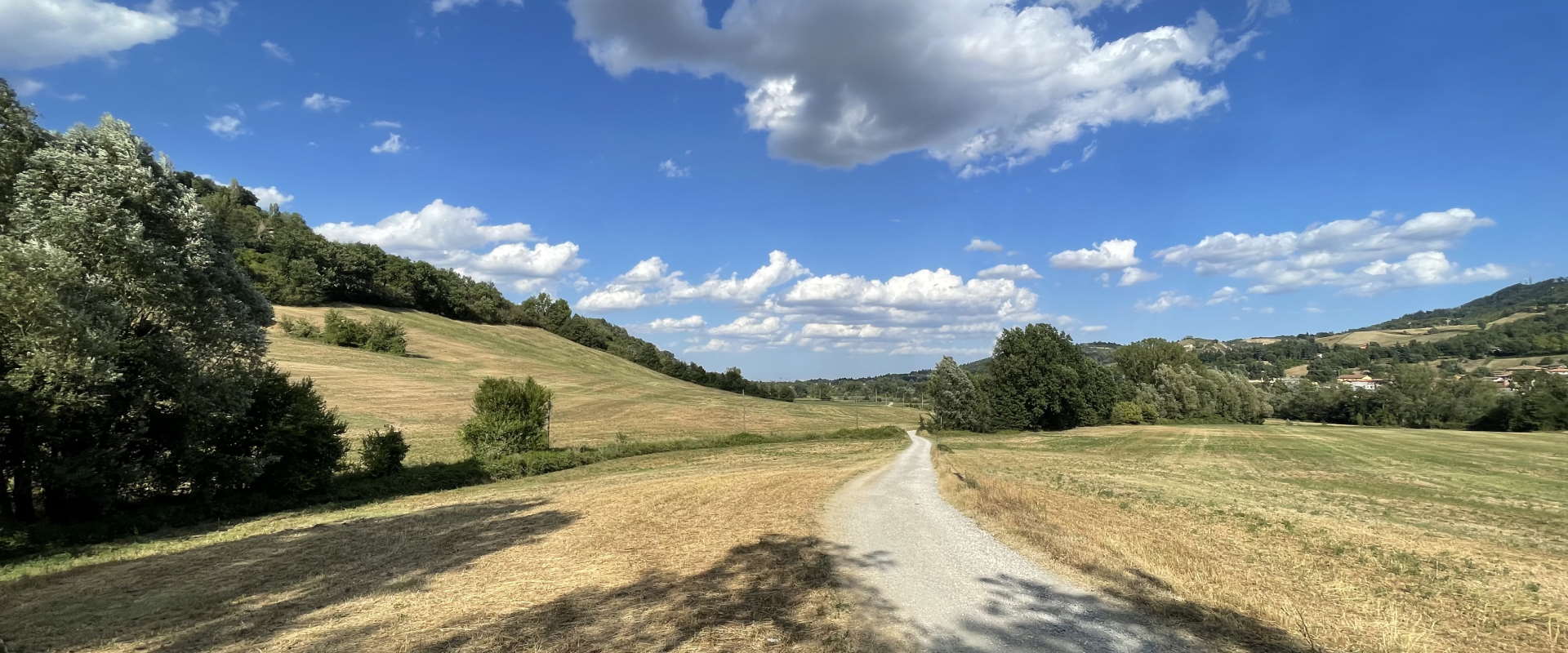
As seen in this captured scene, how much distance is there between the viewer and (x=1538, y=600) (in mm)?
8383

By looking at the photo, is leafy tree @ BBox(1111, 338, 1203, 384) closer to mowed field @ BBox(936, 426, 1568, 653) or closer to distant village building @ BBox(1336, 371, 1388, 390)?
distant village building @ BBox(1336, 371, 1388, 390)

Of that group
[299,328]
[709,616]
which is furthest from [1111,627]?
[299,328]

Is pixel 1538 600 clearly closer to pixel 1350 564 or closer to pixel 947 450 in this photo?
pixel 1350 564

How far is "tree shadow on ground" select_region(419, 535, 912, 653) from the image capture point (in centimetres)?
714

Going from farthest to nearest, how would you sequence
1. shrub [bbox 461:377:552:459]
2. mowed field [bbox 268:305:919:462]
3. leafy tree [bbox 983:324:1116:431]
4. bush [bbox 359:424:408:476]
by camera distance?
leafy tree [bbox 983:324:1116:431] < mowed field [bbox 268:305:919:462] < shrub [bbox 461:377:552:459] < bush [bbox 359:424:408:476]

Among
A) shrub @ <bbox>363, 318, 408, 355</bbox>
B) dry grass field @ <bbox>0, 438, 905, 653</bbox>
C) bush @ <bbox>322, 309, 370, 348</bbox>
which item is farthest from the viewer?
shrub @ <bbox>363, 318, 408, 355</bbox>

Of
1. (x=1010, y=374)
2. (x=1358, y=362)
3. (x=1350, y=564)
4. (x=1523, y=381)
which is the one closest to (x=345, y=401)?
(x=1350, y=564)

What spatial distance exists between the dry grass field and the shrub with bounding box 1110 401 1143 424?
79.9 m

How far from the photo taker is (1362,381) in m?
129

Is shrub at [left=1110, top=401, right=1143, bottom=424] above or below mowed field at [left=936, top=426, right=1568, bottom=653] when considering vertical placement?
below

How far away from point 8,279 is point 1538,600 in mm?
29921

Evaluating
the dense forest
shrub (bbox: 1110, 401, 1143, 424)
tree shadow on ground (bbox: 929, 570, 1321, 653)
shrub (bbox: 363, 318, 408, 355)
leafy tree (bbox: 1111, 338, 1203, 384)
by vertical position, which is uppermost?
the dense forest

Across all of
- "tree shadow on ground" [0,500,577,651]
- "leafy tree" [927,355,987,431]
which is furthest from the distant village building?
"tree shadow on ground" [0,500,577,651]

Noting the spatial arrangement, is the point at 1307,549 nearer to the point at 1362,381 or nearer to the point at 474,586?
the point at 474,586
